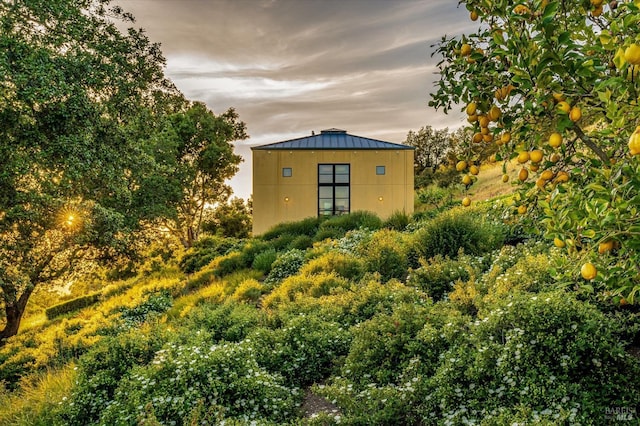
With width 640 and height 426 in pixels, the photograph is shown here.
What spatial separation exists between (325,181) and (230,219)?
1045 centimetres

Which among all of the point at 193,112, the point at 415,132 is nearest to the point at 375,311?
the point at 193,112

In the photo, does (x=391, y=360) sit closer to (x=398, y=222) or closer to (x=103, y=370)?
(x=103, y=370)

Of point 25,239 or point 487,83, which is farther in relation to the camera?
point 25,239

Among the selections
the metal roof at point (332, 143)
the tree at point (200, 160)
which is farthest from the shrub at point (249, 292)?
the tree at point (200, 160)

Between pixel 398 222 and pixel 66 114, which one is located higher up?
pixel 66 114

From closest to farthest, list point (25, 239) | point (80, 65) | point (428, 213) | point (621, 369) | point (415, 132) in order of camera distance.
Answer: point (621, 369) → point (80, 65) → point (25, 239) → point (428, 213) → point (415, 132)

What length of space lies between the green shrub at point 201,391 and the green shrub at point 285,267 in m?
4.65

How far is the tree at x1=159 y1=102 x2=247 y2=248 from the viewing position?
22547 mm

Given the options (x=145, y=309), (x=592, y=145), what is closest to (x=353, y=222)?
(x=145, y=309)

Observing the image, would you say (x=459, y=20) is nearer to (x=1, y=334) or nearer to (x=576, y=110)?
(x=576, y=110)

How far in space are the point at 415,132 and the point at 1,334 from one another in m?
24.6

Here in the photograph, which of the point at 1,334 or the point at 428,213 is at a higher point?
the point at 428,213

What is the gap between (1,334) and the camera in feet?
40.8

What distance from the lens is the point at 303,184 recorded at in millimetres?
18422
